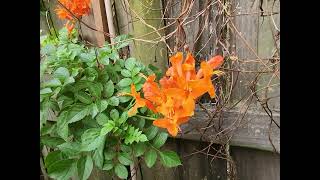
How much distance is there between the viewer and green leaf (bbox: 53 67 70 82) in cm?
121

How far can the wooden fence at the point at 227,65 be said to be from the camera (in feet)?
4.72

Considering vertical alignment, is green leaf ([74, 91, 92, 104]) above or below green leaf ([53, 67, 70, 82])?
below

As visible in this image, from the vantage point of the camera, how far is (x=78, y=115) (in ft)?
3.92

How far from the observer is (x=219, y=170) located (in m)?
1.67

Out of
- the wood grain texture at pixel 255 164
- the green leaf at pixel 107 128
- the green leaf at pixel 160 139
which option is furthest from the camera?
the wood grain texture at pixel 255 164

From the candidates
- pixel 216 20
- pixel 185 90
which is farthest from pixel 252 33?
pixel 185 90

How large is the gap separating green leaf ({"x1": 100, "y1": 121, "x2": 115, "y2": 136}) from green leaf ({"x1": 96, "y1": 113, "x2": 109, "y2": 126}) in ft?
0.07

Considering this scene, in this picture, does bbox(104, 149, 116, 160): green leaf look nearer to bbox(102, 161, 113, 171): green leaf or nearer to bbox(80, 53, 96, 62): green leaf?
bbox(102, 161, 113, 171): green leaf

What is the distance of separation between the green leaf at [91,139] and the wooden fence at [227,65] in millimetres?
476

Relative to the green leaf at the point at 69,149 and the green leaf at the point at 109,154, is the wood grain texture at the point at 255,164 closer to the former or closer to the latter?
the green leaf at the point at 109,154

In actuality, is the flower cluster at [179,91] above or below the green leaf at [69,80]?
below

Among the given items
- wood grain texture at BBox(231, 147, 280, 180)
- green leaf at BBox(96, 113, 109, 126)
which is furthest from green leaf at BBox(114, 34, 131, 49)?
wood grain texture at BBox(231, 147, 280, 180)

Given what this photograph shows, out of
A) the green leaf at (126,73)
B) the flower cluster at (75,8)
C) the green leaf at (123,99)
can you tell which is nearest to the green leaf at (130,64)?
the green leaf at (126,73)

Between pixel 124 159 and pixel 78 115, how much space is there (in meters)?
0.21
